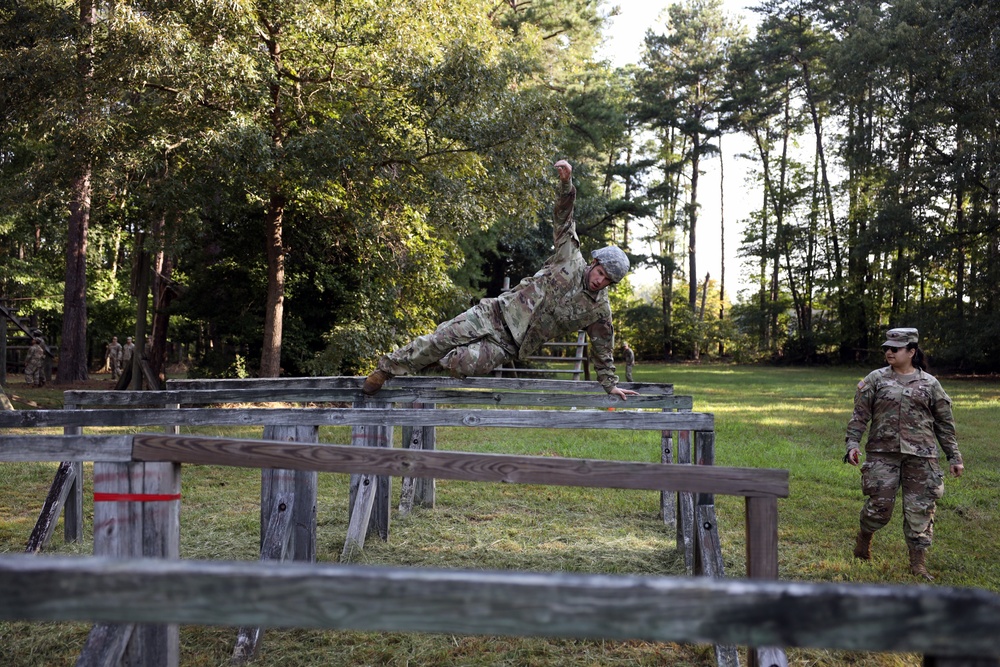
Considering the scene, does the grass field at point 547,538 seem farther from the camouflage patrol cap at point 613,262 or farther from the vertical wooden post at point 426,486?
the camouflage patrol cap at point 613,262

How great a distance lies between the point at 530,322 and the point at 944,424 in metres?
3.37

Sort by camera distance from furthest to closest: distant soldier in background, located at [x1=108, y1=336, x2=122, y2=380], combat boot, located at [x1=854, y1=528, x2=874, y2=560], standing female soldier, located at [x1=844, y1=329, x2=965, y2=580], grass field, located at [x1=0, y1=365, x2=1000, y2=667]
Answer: distant soldier in background, located at [x1=108, y1=336, x2=122, y2=380], combat boot, located at [x1=854, y1=528, x2=874, y2=560], standing female soldier, located at [x1=844, y1=329, x2=965, y2=580], grass field, located at [x1=0, y1=365, x2=1000, y2=667]

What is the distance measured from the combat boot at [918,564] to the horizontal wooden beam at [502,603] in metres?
5.24

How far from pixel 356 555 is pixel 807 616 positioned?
532cm

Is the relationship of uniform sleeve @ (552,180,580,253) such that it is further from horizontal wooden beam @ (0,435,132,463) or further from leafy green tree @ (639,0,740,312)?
leafy green tree @ (639,0,740,312)

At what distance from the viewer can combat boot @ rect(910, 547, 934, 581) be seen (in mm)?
6020

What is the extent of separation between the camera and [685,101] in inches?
1858

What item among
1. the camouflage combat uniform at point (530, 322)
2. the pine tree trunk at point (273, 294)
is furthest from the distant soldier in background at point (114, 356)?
the camouflage combat uniform at point (530, 322)

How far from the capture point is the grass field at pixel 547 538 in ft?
15.2

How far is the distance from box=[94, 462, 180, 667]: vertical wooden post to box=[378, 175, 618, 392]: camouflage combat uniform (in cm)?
337

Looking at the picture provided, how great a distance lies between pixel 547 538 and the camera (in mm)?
7184

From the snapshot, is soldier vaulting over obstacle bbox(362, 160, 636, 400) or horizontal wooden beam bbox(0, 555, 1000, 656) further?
soldier vaulting over obstacle bbox(362, 160, 636, 400)

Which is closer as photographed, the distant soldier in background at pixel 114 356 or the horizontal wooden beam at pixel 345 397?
the horizontal wooden beam at pixel 345 397

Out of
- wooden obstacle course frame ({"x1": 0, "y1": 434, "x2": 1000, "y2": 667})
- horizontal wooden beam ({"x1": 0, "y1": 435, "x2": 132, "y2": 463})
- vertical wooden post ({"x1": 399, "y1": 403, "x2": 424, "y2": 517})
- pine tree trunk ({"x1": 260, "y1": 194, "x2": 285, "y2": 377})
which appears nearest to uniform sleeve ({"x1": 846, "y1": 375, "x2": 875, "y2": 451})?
vertical wooden post ({"x1": 399, "y1": 403, "x2": 424, "y2": 517})
